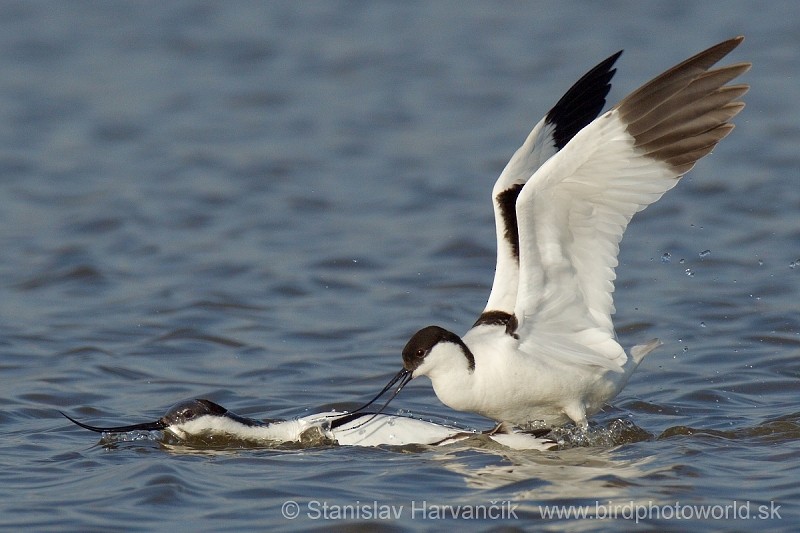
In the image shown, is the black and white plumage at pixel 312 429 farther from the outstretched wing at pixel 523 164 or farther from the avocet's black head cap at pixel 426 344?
the outstretched wing at pixel 523 164

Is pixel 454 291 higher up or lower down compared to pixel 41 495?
higher up

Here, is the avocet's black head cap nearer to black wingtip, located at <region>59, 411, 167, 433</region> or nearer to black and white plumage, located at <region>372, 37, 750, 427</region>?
black and white plumage, located at <region>372, 37, 750, 427</region>

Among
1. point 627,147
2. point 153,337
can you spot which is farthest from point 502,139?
point 627,147

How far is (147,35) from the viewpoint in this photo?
731 inches

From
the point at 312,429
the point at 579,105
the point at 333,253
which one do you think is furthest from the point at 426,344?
the point at 333,253

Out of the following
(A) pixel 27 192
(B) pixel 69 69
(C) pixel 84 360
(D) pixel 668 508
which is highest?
(B) pixel 69 69

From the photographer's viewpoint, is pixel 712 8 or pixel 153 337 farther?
pixel 712 8

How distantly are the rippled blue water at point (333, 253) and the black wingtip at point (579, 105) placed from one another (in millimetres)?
1721

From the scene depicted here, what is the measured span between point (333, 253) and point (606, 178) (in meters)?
5.04

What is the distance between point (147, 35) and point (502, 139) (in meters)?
6.37

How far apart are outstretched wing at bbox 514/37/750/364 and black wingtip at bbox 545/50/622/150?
5.33 feet

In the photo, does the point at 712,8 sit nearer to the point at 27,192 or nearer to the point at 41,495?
the point at 27,192

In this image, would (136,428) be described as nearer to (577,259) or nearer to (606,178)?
(577,259)

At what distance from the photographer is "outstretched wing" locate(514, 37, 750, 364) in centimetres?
661
